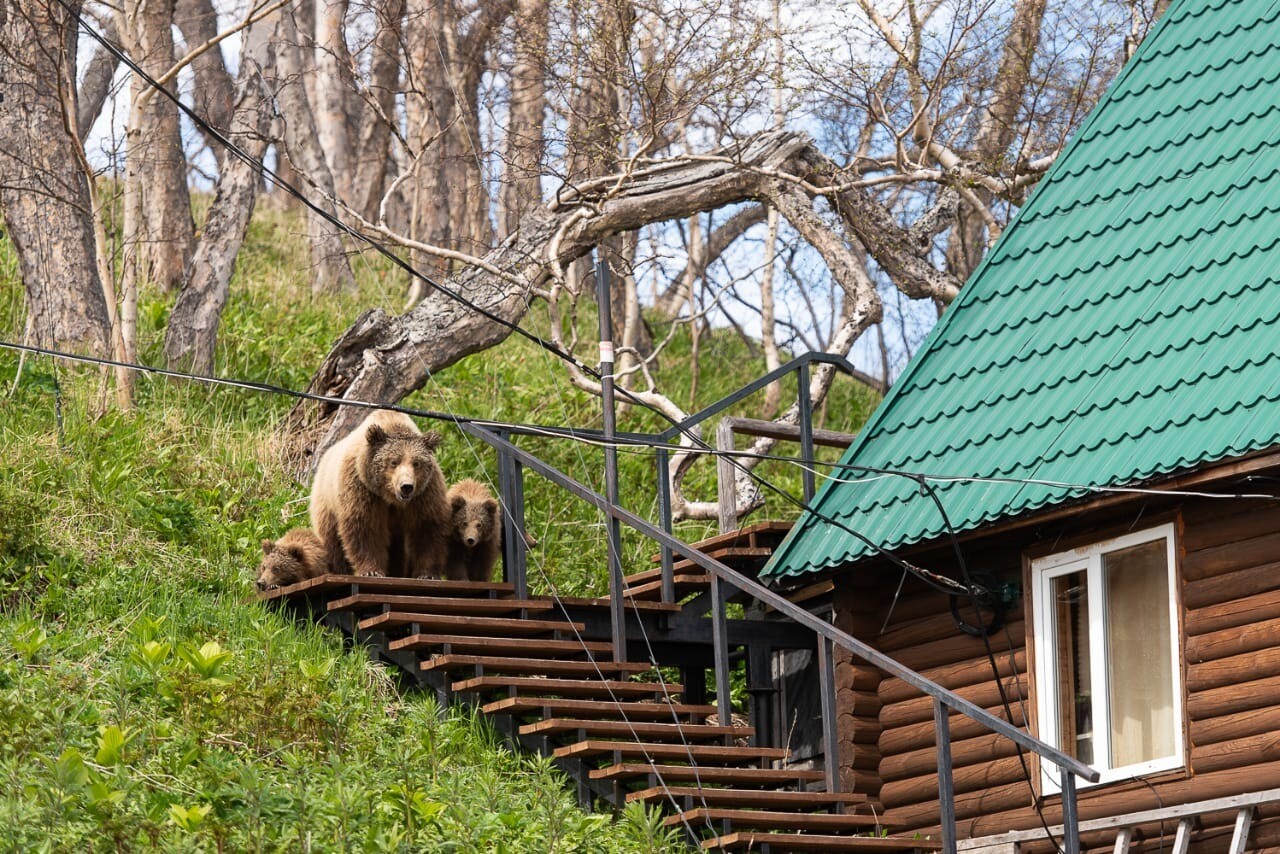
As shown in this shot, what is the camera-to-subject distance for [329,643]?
11984 mm

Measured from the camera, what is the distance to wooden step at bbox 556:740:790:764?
1048cm

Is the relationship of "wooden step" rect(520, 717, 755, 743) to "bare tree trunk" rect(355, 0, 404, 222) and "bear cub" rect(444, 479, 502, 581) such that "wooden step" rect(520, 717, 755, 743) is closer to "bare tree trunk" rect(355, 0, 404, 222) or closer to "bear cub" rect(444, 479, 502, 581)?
"bear cub" rect(444, 479, 502, 581)

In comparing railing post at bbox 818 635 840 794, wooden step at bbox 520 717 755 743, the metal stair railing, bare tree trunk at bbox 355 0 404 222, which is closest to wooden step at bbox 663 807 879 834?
railing post at bbox 818 635 840 794

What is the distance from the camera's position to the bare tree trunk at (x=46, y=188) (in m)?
17.3

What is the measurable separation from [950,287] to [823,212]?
2244 millimetres

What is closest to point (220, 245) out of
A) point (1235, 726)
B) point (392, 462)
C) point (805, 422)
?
point (392, 462)

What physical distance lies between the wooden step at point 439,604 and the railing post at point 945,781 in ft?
9.65

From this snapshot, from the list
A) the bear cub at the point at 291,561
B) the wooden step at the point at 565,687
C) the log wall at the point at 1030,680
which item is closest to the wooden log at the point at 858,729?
the log wall at the point at 1030,680

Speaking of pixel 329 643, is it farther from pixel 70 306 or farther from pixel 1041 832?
pixel 70 306

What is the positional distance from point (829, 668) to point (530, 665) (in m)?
1.84

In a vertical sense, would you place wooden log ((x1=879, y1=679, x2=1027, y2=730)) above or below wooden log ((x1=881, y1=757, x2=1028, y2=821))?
above

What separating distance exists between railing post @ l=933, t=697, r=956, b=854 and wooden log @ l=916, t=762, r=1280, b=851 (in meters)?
1.20

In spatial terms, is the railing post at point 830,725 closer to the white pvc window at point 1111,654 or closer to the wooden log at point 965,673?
the wooden log at point 965,673

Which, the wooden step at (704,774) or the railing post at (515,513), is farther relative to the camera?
the railing post at (515,513)
